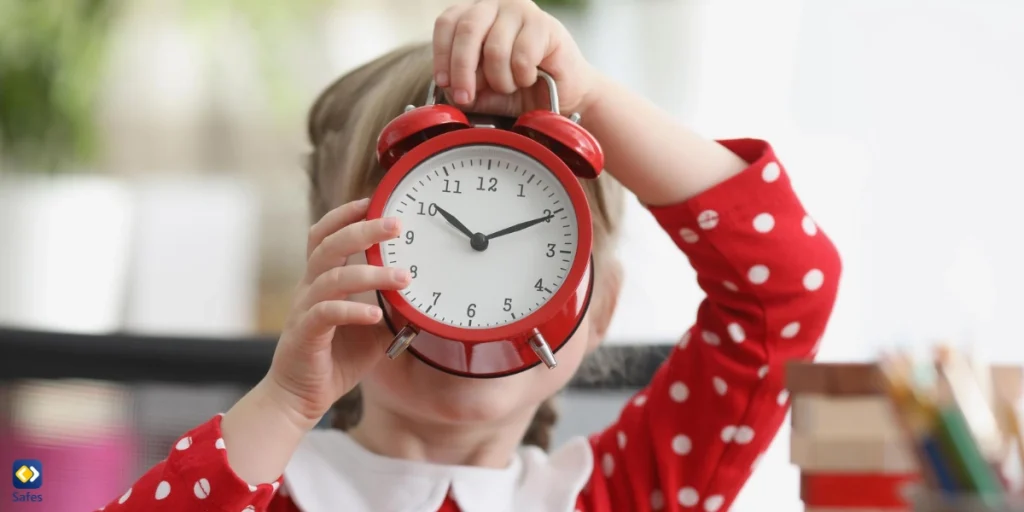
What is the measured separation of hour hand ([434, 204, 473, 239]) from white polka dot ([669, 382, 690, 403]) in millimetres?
327

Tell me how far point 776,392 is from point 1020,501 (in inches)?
19.6

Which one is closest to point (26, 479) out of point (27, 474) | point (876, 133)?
point (27, 474)

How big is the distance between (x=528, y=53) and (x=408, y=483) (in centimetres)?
37

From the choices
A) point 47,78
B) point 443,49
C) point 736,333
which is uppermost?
point 443,49

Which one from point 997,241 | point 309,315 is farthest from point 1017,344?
point 309,315

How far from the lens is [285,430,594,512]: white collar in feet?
2.71

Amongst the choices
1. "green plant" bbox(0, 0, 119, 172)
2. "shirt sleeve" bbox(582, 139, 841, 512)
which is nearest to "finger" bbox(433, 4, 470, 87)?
"shirt sleeve" bbox(582, 139, 841, 512)

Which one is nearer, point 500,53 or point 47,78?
point 500,53

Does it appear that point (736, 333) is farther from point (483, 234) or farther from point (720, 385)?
point (483, 234)

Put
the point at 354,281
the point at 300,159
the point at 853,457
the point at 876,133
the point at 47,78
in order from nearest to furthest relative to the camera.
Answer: the point at 853,457 < the point at 354,281 < the point at 300,159 < the point at 876,133 < the point at 47,78

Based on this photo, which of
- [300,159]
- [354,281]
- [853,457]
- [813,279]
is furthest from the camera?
[300,159]

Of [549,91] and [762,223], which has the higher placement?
[549,91]

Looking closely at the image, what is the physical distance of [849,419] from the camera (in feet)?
1.54

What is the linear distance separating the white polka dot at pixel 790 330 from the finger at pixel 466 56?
335mm
